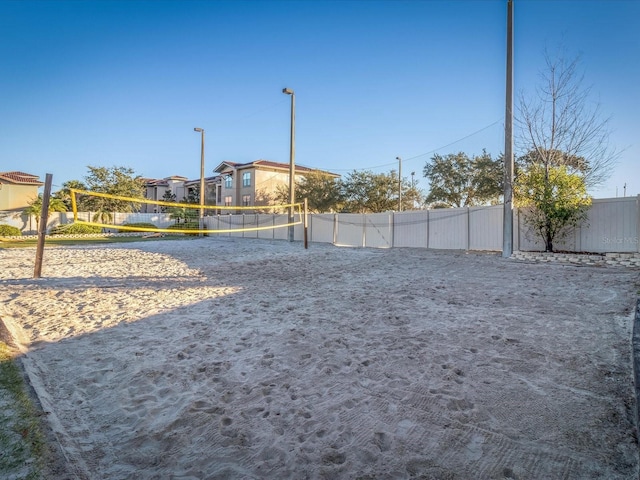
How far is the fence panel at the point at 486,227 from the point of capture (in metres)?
13.2

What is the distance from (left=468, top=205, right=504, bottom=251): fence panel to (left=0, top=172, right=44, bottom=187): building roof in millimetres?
39290

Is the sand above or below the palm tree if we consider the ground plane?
below

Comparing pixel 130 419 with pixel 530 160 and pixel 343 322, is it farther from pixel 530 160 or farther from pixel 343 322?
pixel 530 160

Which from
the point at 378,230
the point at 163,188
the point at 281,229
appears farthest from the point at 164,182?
the point at 378,230

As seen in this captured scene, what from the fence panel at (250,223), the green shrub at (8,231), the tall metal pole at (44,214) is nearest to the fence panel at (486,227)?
the tall metal pole at (44,214)

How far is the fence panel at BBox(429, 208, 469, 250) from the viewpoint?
47.0 ft

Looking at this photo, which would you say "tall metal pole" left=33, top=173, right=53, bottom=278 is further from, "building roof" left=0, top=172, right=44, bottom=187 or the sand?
"building roof" left=0, top=172, right=44, bottom=187

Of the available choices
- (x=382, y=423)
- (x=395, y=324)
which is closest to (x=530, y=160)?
(x=395, y=324)

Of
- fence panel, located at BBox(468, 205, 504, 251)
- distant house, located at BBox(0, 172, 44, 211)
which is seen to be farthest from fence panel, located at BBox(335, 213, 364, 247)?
distant house, located at BBox(0, 172, 44, 211)

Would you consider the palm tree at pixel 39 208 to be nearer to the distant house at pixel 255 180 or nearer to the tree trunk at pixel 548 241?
the distant house at pixel 255 180

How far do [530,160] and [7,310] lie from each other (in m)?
14.5

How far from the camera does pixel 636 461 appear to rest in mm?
2227

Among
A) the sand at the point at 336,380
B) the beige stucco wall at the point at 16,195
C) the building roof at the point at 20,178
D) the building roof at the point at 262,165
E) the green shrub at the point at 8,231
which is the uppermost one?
the building roof at the point at 262,165

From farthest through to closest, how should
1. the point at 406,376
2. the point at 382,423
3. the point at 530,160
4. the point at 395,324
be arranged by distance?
the point at 530,160, the point at 395,324, the point at 406,376, the point at 382,423
